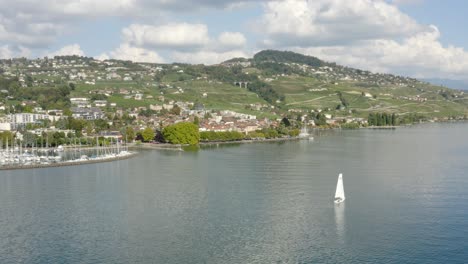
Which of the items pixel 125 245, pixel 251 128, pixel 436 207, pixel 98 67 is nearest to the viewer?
pixel 125 245

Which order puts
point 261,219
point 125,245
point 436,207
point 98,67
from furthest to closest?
1. point 98,67
2. point 436,207
3. point 261,219
4. point 125,245

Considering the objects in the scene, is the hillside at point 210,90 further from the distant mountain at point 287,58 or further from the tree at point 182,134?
the distant mountain at point 287,58

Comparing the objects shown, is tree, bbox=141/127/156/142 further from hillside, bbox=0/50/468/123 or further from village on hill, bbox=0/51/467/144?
hillside, bbox=0/50/468/123

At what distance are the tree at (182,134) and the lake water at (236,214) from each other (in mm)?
11581

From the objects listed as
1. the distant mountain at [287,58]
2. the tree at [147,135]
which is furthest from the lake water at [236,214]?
the distant mountain at [287,58]

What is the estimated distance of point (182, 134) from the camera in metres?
36.4

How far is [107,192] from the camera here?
59.2ft

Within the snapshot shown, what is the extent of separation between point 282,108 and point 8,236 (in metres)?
56.6

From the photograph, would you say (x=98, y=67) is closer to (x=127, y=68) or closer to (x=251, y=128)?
(x=127, y=68)

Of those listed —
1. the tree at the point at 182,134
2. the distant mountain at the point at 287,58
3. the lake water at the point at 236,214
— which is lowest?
the lake water at the point at 236,214

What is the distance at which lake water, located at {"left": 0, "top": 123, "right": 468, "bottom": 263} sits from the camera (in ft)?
37.6

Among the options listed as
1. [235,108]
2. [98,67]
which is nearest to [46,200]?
[235,108]

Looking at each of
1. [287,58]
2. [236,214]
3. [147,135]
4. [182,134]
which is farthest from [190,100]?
[287,58]

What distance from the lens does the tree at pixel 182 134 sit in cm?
3616
